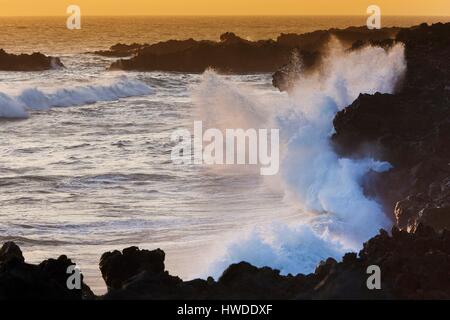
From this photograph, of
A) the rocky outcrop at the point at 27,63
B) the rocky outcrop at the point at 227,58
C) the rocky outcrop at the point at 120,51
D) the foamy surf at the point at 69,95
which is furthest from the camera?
the rocky outcrop at the point at 120,51

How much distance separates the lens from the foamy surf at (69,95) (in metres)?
33.9

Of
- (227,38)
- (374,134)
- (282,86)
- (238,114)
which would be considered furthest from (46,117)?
(227,38)

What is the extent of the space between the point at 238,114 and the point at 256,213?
9624 millimetres

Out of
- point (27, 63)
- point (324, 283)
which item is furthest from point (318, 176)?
point (27, 63)

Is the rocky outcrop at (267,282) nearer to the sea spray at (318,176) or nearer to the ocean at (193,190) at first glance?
the ocean at (193,190)

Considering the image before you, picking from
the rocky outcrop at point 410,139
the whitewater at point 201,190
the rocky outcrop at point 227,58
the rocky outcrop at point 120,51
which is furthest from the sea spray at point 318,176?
the rocky outcrop at point 120,51

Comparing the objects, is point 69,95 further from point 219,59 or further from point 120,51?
point 120,51

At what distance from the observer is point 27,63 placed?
2211 inches

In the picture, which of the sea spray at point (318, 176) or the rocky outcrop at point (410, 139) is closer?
the sea spray at point (318, 176)

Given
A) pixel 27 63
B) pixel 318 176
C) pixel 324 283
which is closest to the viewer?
pixel 324 283

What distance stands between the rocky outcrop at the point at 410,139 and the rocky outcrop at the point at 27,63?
129 ft

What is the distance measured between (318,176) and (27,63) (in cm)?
4184

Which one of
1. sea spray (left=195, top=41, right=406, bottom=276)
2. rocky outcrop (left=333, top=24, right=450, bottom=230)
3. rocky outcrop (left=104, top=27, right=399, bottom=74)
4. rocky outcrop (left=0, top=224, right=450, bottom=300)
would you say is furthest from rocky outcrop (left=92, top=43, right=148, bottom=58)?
rocky outcrop (left=0, top=224, right=450, bottom=300)
